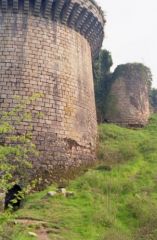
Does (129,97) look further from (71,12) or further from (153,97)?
(71,12)

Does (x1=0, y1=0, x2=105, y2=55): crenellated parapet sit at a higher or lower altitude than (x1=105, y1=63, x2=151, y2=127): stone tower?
higher

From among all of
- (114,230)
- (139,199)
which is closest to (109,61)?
(139,199)

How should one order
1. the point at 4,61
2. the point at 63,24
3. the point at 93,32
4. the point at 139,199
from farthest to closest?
the point at 93,32
the point at 63,24
the point at 4,61
the point at 139,199

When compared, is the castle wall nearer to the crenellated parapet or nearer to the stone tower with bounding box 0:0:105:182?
the stone tower with bounding box 0:0:105:182

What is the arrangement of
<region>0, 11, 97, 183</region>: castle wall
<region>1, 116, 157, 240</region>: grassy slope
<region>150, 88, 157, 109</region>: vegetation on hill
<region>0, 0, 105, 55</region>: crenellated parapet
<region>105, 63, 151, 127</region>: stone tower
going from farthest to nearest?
<region>150, 88, 157, 109</region>: vegetation on hill
<region>105, 63, 151, 127</region>: stone tower
<region>0, 0, 105, 55</region>: crenellated parapet
<region>0, 11, 97, 183</region>: castle wall
<region>1, 116, 157, 240</region>: grassy slope

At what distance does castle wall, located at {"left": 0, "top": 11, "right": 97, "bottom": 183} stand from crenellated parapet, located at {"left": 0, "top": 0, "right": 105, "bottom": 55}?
9.6 inches

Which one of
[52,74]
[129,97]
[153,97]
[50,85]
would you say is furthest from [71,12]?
[153,97]

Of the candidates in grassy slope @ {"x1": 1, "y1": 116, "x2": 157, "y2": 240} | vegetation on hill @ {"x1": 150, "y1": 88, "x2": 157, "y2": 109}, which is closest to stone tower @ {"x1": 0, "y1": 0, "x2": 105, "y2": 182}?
grassy slope @ {"x1": 1, "y1": 116, "x2": 157, "y2": 240}

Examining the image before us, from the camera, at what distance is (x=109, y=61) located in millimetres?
24062

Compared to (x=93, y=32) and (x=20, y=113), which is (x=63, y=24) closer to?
(x=93, y=32)

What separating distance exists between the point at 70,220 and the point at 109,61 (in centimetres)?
1540

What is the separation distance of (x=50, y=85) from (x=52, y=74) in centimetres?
45

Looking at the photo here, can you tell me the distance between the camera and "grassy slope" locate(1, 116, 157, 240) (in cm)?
932

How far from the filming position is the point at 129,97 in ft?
70.2
